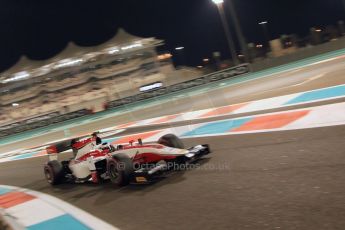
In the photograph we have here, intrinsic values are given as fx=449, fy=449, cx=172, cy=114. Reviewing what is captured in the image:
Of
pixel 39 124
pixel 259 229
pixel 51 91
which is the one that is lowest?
pixel 259 229

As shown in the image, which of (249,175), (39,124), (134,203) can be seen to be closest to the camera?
(249,175)

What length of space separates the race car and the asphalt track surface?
0.55 ft

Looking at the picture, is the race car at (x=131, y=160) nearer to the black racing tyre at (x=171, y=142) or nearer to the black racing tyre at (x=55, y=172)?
the black racing tyre at (x=171, y=142)

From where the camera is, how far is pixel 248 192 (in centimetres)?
472

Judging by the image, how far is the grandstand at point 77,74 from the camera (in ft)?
155

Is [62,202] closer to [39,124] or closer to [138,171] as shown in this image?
[138,171]

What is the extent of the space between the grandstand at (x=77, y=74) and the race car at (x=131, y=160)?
37846 millimetres

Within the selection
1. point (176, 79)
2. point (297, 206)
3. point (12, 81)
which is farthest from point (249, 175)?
point (12, 81)

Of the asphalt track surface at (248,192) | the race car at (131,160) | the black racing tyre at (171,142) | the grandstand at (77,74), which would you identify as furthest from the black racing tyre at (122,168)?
the grandstand at (77,74)

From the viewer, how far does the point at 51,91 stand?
49.2m

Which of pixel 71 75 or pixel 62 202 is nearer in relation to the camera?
pixel 62 202

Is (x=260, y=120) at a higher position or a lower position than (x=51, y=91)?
lower

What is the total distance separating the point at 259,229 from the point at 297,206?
477 millimetres

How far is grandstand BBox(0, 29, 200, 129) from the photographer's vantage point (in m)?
47.1
